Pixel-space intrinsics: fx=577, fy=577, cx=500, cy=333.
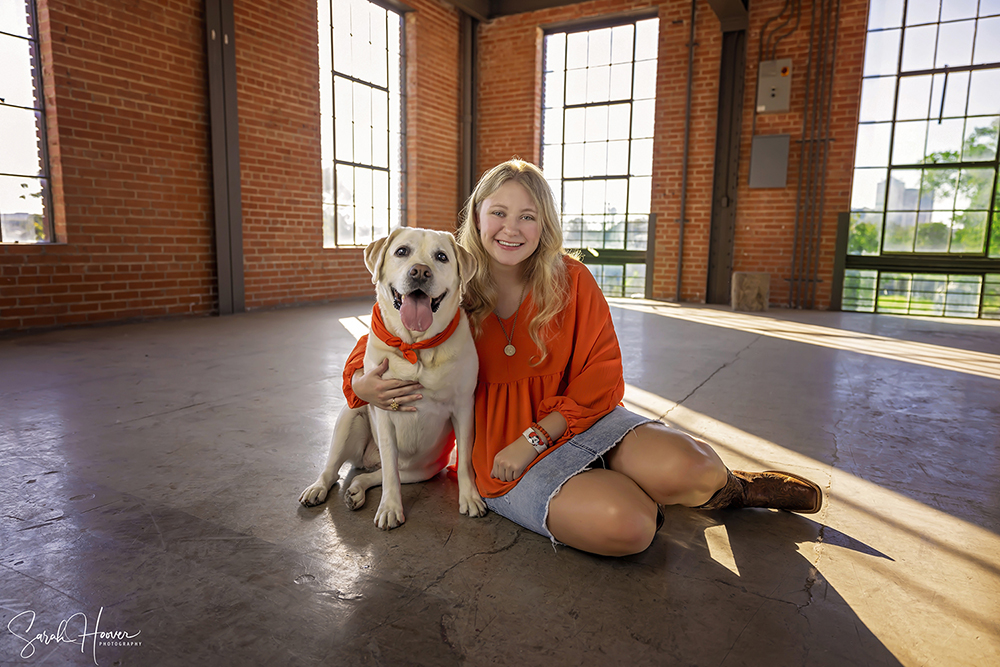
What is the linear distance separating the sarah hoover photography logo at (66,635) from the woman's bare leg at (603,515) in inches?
42.0

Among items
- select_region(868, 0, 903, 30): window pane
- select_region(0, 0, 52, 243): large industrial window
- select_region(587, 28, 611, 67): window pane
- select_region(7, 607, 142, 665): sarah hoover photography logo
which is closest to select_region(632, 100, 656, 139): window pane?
select_region(587, 28, 611, 67): window pane

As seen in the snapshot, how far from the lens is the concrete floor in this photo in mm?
1293

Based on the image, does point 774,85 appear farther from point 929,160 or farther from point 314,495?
point 314,495

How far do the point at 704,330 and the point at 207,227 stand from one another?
5.61m

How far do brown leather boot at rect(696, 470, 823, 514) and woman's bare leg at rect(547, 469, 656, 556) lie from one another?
16.1 inches

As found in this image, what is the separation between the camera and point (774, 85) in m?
8.08

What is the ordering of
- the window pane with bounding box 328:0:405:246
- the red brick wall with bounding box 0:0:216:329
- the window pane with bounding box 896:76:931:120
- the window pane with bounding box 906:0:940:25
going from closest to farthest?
1. the red brick wall with bounding box 0:0:216:329
2. the window pane with bounding box 906:0:940:25
3. the window pane with bounding box 896:76:931:120
4. the window pane with bounding box 328:0:405:246

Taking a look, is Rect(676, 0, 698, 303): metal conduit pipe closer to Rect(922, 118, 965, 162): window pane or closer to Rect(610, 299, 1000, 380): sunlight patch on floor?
Rect(610, 299, 1000, 380): sunlight patch on floor

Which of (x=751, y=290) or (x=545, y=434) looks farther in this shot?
(x=751, y=290)

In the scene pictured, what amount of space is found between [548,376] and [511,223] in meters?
0.52

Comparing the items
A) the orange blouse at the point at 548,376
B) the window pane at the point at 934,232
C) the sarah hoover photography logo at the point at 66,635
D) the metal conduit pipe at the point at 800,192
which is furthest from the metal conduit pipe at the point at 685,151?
the sarah hoover photography logo at the point at 66,635

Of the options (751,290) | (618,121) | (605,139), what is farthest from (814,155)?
(605,139)

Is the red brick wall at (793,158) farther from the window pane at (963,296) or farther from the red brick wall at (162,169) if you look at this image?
the red brick wall at (162,169)

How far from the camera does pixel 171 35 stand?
5.89 metres
